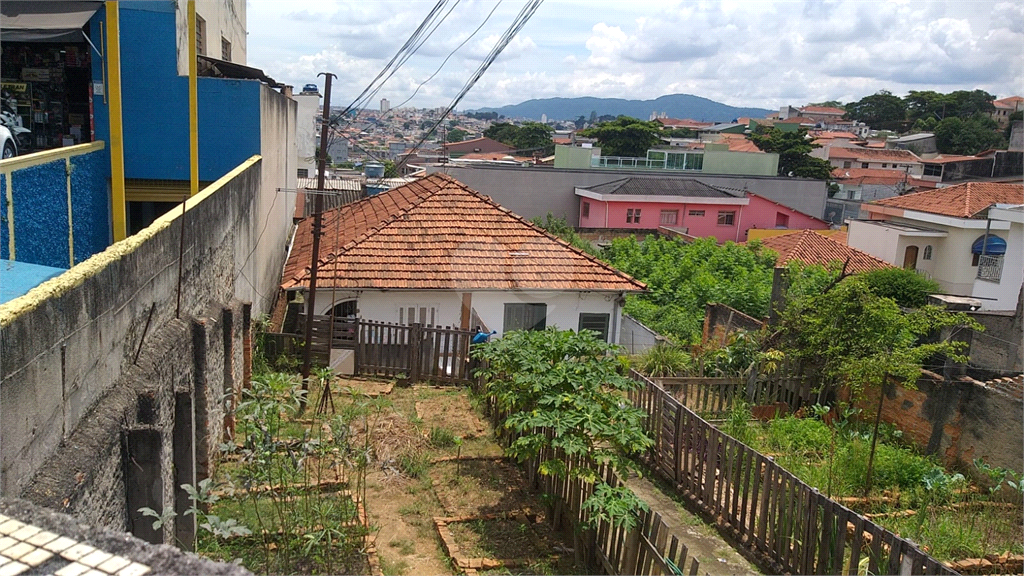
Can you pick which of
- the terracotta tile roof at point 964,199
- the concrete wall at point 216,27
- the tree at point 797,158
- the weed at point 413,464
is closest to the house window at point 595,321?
the weed at point 413,464

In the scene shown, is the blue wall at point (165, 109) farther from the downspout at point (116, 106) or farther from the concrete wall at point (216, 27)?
the downspout at point (116, 106)

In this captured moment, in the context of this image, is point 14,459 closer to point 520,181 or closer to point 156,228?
point 156,228

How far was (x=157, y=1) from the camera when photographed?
12336 mm

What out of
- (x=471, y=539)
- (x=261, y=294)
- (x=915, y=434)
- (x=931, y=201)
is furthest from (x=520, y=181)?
(x=471, y=539)

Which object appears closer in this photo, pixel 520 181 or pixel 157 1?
pixel 157 1

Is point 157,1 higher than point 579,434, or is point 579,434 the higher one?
point 157,1

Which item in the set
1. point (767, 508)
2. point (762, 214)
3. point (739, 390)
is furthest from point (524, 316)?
point (762, 214)

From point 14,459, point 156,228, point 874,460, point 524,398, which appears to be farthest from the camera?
point 874,460

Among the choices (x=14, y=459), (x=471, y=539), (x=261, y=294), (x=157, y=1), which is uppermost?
(x=157, y=1)

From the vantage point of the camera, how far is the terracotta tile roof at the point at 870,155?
2822 inches

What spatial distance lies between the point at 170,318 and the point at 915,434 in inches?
397

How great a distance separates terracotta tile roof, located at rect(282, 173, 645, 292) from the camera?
13938mm

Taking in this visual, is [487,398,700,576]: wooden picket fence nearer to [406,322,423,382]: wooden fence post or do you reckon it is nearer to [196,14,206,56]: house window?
[406,322,423,382]: wooden fence post

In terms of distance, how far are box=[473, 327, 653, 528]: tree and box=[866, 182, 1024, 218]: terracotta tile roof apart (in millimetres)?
28172
